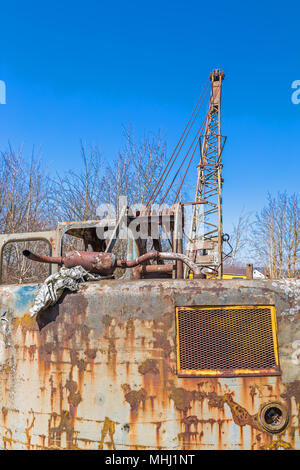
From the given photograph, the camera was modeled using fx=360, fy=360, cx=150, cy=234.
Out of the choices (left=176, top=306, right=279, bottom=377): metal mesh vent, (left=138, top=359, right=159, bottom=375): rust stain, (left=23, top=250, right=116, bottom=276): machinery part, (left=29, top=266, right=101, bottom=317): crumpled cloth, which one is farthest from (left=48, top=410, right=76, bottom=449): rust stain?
(left=23, top=250, right=116, bottom=276): machinery part

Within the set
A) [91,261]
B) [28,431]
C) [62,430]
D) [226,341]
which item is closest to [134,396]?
[62,430]

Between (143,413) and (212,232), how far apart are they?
22.6 m

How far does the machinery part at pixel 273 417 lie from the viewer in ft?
8.14

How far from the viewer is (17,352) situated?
9.55ft

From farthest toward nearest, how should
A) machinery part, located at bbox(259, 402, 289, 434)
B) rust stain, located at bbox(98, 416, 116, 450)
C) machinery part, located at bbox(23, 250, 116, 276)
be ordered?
machinery part, located at bbox(23, 250, 116, 276) < rust stain, located at bbox(98, 416, 116, 450) < machinery part, located at bbox(259, 402, 289, 434)

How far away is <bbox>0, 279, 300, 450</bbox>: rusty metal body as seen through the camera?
8.30 feet

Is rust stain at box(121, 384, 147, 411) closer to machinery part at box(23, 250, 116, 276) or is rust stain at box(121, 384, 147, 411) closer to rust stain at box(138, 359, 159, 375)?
rust stain at box(138, 359, 159, 375)

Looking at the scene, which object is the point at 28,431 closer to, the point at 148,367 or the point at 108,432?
the point at 108,432

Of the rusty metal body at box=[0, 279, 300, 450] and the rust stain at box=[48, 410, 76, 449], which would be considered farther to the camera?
the rust stain at box=[48, 410, 76, 449]

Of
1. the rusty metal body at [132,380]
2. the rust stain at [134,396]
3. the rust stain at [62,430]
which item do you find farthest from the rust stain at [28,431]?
the rust stain at [134,396]

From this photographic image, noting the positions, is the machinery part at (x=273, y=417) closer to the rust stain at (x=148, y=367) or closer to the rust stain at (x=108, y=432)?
the rust stain at (x=148, y=367)

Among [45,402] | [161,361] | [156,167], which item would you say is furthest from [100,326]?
[156,167]

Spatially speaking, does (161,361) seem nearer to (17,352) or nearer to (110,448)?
(110,448)

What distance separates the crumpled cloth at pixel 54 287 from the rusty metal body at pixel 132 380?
83mm
